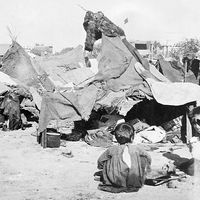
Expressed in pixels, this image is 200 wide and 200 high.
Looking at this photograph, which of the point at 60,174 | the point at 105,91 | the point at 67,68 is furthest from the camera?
the point at 67,68

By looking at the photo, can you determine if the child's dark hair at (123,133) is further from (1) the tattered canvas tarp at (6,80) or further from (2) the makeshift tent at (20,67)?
(2) the makeshift tent at (20,67)

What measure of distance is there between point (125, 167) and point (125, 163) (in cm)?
7

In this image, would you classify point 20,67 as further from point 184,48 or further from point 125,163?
point 184,48

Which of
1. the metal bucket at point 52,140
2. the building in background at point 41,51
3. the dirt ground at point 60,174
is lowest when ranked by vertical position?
the dirt ground at point 60,174

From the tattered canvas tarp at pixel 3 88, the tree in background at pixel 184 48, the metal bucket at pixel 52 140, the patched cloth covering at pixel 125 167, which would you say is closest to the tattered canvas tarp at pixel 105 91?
the metal bucket at pixel 52 140

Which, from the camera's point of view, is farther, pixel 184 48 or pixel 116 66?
Result: pixel 184 48

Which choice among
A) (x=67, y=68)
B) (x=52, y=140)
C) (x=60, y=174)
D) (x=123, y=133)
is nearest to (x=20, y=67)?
(x=67, y=68)

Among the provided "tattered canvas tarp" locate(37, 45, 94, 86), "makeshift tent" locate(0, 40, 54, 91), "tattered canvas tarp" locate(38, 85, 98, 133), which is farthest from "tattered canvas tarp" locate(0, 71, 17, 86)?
"tattered canvas tarp" locate(38, 85, 98, 133)

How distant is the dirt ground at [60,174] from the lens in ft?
23.1

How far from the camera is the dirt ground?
278 inches

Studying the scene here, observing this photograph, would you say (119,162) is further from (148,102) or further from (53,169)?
(148,102)

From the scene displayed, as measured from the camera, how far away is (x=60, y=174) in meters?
8.50

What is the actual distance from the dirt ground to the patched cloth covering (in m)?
0.25

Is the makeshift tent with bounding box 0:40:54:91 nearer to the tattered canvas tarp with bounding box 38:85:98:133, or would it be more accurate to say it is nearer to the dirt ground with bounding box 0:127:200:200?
the dirt ground with bounding box 0:127:200:200
